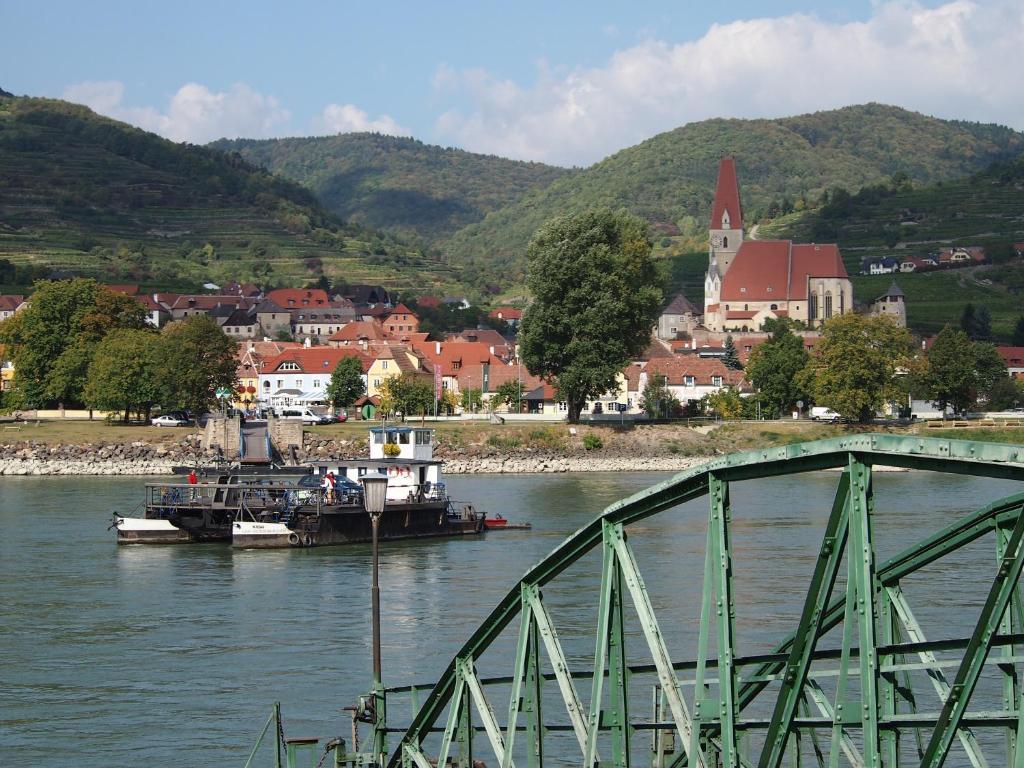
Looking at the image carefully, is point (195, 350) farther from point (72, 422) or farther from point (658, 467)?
point (658, 467)

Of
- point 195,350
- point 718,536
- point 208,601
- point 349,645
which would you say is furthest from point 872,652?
point 195,350

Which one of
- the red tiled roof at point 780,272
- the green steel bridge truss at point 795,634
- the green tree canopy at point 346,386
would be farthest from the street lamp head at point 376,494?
the red tiled roof at point 780,272

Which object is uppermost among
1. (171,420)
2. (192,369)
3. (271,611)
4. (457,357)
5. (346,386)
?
(457,357)

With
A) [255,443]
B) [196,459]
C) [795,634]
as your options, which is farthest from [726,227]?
[795,634]

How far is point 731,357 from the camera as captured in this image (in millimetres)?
143875

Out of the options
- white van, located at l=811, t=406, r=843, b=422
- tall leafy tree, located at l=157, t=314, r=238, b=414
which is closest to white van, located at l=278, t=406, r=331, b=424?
tall leafy tree, located at l=157, t=314, r=238, b=414

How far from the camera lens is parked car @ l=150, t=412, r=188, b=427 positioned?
10106cm

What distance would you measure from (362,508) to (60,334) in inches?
2432

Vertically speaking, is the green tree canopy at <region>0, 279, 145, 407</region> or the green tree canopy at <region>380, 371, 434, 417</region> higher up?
the green tree canopy at <region>0, 279, 145, 407</region>

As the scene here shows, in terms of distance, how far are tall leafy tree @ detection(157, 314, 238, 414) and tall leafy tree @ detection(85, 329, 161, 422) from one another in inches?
25.0

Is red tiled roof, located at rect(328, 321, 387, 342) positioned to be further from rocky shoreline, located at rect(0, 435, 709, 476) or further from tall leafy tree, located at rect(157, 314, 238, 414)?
rocky shoreline, located at rect(0, 435, 709, 476)

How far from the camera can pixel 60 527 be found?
193ft

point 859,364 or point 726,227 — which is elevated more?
point 726,227

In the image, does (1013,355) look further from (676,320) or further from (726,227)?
(726,227)
